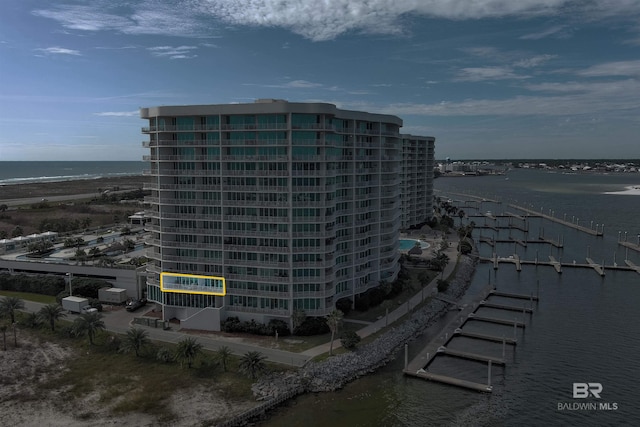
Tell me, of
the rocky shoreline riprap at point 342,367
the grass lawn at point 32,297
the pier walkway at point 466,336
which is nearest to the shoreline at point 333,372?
the rocky shoreline riprap at point 342,367

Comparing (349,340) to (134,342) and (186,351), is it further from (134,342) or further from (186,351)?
(134,342)

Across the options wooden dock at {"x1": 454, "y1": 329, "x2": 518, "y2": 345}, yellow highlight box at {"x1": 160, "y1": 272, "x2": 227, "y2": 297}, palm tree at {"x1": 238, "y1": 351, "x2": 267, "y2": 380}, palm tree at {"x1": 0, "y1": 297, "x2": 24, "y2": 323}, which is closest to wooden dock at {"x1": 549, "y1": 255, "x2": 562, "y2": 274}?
wooden dock at {"x1": 454, "y1": 329, "x2": 518, "y2": 345}

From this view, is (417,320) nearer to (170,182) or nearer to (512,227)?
(170,182)

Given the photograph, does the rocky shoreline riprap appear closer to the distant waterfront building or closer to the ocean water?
the ocean water

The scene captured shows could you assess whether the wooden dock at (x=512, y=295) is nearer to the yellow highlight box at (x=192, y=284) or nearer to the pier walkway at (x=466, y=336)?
the pier walkway at (x=466, y=336)

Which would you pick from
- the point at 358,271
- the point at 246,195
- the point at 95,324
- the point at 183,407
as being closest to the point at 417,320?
the point at 358,271
